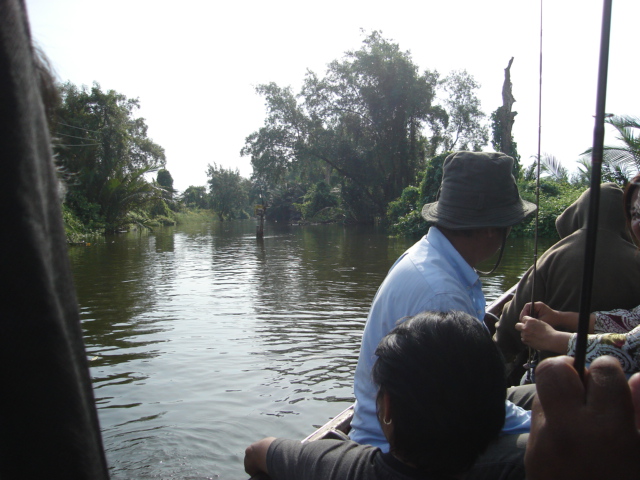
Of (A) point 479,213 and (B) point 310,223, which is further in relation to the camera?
(B) point 310,223

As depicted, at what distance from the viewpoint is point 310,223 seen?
47.2 metres

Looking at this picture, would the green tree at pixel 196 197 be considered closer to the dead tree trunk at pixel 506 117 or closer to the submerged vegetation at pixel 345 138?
the submerged vegetation at pixel 345 138

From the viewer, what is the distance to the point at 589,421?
81cm

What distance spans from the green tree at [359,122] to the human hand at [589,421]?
35211mm

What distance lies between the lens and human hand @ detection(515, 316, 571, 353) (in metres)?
2.10

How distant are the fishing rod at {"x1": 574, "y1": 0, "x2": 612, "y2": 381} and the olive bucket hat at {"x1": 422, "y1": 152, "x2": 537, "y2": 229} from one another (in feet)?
4.37

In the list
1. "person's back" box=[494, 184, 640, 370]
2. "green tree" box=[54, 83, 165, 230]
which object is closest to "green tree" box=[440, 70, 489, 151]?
"green tree" box=[54, 83, 165, 230]

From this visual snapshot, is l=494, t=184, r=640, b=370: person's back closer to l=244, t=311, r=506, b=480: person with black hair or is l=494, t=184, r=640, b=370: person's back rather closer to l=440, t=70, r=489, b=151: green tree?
l=244, t=311, r=506, b=480: person with black hair

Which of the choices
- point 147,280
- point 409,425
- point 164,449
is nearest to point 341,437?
point 409,425

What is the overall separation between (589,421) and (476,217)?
1450 mm

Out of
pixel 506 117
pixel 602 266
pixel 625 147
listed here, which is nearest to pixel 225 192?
pixel 506 117

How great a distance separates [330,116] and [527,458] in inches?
1438

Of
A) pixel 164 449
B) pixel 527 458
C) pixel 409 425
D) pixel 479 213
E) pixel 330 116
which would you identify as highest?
pixel 330 116

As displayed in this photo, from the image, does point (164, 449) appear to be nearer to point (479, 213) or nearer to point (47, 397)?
point (479, 213)
